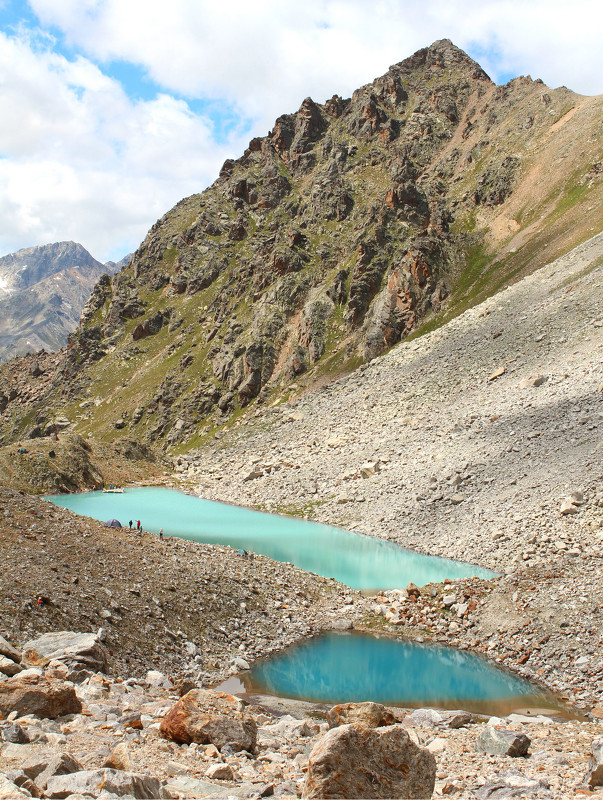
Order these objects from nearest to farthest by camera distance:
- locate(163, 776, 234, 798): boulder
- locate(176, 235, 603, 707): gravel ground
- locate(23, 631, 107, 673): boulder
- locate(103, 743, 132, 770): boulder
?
locate(163, 776, 234, 798): boulder, locate(103, 743, 132, 770): boulder, locate(23, 631, 107, 673): boulder, locate(176, 235, 603, 707): gravel ground

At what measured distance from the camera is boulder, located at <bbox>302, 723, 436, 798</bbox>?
26.0ft

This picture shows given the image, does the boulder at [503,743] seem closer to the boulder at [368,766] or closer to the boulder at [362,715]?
the boulder at [362,715]

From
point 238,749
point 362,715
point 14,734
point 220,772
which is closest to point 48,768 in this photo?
point 14,734

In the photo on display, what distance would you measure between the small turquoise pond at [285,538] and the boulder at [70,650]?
15.9 m

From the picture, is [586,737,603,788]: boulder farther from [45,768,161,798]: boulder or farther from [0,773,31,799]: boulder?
[0,773,31,799]: boulder

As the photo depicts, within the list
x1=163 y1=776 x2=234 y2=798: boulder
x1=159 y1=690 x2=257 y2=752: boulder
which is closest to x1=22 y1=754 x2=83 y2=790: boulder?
x1=163 y1=776 x2=234 y2=798: boulder

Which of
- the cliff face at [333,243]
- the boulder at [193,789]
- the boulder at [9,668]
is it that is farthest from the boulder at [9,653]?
the cliff face at [333,243]

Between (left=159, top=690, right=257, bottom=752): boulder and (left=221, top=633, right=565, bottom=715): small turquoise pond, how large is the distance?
23.4ft

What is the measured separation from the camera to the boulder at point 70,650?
15375 millimetres

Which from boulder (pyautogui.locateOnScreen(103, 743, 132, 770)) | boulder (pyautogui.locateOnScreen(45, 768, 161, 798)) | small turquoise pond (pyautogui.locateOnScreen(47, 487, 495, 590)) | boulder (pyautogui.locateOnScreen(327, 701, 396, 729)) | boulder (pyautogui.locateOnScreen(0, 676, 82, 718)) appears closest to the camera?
boulder (pyautogui.locateOnScreen(45, 768, 161, 798))

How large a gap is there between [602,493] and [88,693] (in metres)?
25.4

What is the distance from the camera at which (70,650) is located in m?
16.1

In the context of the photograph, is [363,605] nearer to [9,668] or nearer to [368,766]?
[9,668]

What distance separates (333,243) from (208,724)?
109 m
